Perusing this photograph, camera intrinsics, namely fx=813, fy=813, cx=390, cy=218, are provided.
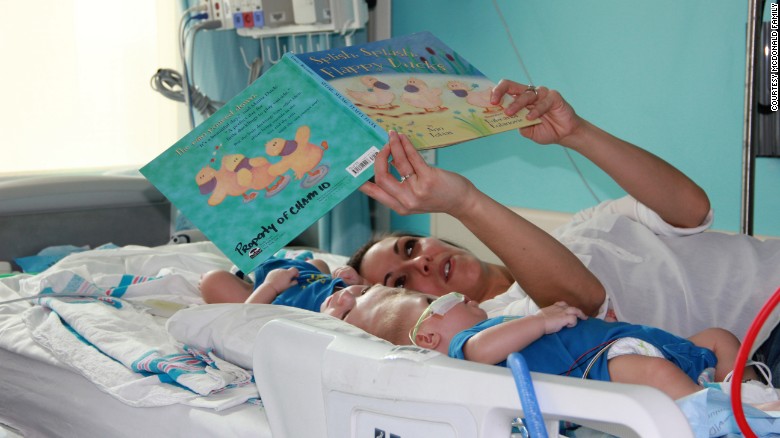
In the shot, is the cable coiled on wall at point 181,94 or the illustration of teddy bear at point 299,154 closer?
the illustration of teddy bear at point 299,154

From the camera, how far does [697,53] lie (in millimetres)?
2418

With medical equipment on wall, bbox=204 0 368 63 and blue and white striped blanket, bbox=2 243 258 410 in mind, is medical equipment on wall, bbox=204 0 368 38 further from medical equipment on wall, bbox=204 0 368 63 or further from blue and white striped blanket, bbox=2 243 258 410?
blue and white striped blanket, bbox=2 243 258 410

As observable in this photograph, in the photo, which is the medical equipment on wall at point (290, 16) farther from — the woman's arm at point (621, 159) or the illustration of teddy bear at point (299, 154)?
the illustration of teddy bear at point (299, 154)

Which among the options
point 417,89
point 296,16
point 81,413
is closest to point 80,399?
point 81,413

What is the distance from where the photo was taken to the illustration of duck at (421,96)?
1.39m

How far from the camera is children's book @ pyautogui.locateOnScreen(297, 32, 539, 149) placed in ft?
4.27

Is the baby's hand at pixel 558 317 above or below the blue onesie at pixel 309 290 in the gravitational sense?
above

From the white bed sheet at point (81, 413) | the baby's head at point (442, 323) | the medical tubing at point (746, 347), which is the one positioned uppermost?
Result: the medical tubing at point (746, 347)

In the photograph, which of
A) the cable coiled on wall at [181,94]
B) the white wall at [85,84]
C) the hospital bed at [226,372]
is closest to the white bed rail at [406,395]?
the hospital bed at [226,372]

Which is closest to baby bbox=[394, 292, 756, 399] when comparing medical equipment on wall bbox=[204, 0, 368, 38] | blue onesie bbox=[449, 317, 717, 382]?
blue onesie bbox=[449, 317, 717, 382]

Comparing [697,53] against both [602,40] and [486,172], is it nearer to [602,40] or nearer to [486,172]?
[602,40]

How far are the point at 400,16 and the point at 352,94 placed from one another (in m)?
2.18

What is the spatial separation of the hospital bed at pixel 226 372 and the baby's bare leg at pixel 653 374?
1.18 ft

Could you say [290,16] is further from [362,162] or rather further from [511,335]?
[511,335]
